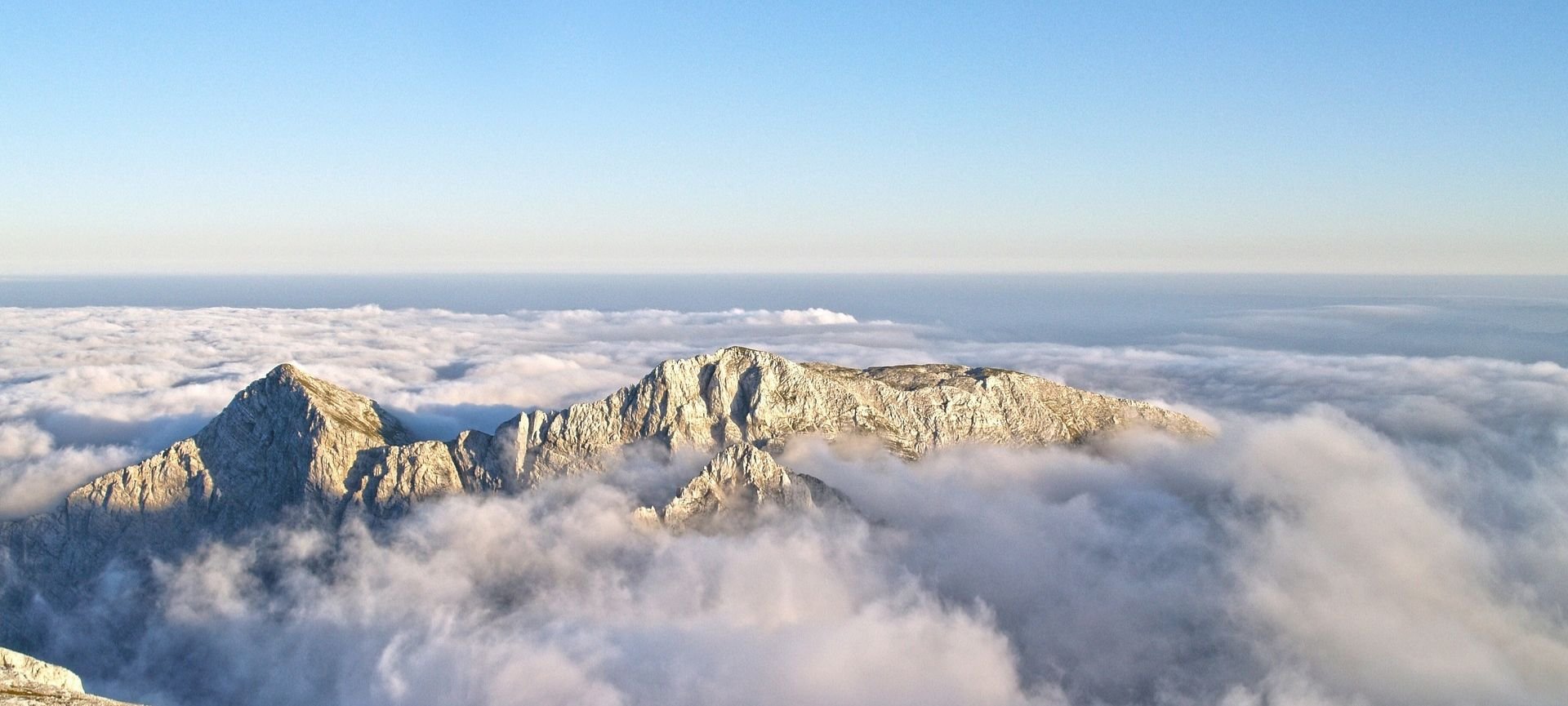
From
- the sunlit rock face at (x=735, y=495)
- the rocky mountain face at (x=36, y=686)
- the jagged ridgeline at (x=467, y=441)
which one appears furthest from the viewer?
the jagged ridgeline at (x=467, y=441)

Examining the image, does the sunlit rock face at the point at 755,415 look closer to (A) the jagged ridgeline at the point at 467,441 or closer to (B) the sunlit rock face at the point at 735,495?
→ (A) the jagged ridgeline at the point at 467,441

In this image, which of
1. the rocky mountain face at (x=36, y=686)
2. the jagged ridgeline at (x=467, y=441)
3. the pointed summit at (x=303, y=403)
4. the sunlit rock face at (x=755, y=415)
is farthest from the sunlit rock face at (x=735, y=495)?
the rocky mountain face at (x=36, y=686)

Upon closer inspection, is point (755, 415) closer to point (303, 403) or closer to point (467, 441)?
point (467, 441)

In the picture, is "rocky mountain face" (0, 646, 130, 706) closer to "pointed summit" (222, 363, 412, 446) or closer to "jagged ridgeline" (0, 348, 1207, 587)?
"jagged ridgeline" (0, 348, 1207, 587)

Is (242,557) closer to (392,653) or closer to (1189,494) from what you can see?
(392,653)

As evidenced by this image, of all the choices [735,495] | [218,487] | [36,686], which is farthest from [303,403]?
[36,686]

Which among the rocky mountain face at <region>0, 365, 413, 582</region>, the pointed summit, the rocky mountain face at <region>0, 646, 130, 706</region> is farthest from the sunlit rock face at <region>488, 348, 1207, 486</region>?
the rocky mountain face at <region>0, 646, 130, 706</region>
